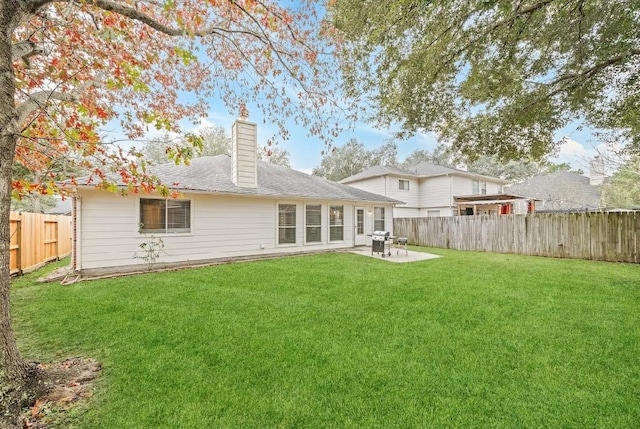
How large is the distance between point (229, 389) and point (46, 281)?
7.08 metres

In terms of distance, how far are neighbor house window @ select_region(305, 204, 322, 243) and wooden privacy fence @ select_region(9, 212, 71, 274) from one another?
8.28m

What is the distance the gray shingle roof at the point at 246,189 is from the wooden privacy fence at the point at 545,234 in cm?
319

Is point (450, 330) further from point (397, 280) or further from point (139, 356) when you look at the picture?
point (139, 356)

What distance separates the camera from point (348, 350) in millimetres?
3398

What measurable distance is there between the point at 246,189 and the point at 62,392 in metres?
7.97

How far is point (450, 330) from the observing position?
13.1ft

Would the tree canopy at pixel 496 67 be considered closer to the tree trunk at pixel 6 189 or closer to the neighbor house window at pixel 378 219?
the tree trunk at pixel 6 189

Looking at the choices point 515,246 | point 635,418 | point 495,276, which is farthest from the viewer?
point 515,246

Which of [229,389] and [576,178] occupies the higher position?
[576,178]

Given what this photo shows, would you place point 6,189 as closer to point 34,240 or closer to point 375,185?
point 34,240

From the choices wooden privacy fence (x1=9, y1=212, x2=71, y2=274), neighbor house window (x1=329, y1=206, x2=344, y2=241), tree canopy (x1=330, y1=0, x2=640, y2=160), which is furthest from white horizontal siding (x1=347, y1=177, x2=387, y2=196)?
wooden privacy fence (x1=9, y1=212, x2=71, y2=274)

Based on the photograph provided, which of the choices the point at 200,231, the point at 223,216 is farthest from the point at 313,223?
the point at 200,231

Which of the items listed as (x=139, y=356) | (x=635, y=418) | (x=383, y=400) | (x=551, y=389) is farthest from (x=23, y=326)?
(x=635, y=418)

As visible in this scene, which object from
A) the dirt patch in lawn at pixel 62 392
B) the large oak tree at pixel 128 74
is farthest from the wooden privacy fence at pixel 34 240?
the dirt patch in lawn at pixel 62 392
